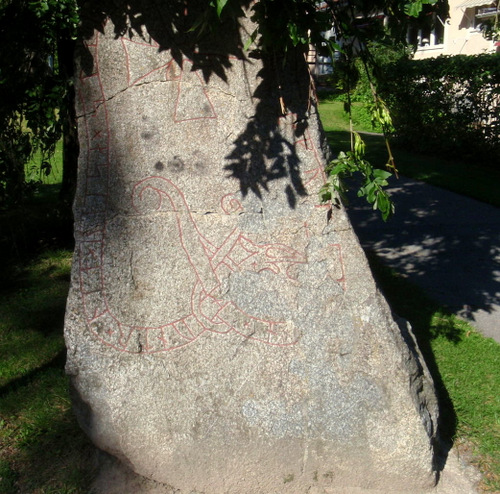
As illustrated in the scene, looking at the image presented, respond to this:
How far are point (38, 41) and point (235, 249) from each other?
9.41 feet

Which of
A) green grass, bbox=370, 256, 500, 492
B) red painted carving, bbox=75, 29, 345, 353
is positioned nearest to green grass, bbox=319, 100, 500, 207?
green grass, bbox=370, 256, 500, 492

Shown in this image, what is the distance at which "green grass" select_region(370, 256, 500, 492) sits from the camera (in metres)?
3.66

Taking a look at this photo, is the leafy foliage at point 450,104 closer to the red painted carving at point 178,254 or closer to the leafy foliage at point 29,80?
the leafy foliage at point 29,80

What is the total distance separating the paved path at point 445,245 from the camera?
5.88 meters

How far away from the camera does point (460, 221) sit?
8234 millimetres

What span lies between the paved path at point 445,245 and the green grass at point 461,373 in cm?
27

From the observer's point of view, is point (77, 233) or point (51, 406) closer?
point (77, 233)

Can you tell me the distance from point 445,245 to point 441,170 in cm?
467

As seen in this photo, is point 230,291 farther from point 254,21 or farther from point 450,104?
point 450,104

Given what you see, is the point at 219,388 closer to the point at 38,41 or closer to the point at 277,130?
the point at 277,130

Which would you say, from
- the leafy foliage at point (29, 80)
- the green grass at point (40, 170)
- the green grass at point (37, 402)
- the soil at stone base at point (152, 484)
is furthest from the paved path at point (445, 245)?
the leafy foliage at point (29, 80)

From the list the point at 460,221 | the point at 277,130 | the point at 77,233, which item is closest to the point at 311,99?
the point at 277,130

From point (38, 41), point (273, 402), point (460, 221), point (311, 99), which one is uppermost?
point (38, 41)

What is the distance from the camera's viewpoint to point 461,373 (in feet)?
14.8
